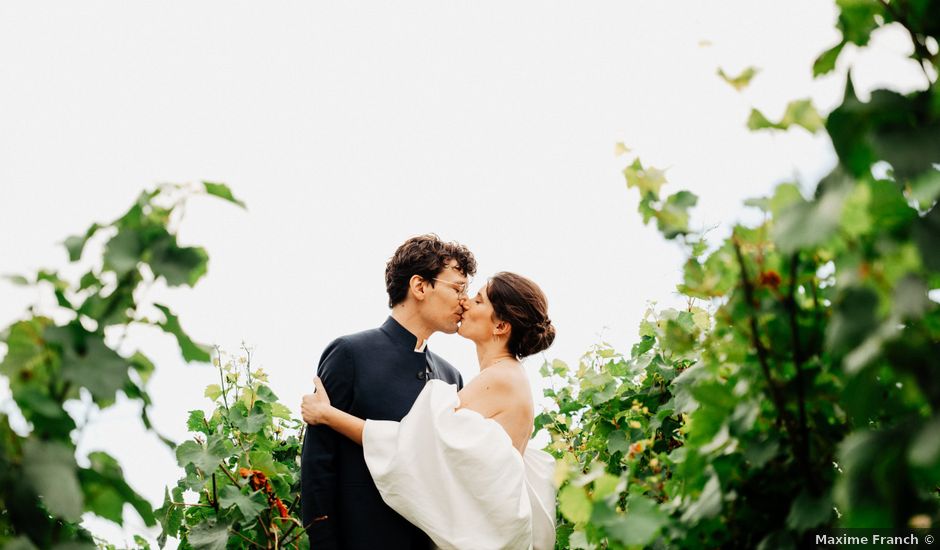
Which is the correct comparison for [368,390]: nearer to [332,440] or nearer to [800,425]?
[332,440]

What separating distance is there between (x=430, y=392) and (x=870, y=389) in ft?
7.17

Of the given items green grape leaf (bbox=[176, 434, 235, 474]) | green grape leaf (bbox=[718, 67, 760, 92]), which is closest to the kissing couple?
green grape leaf (bbox=[176, 434, 235, 474])

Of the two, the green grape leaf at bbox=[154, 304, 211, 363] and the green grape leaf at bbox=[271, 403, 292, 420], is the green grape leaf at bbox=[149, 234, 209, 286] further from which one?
the green grape leaf at bbox=[271, 403, 292, 420]

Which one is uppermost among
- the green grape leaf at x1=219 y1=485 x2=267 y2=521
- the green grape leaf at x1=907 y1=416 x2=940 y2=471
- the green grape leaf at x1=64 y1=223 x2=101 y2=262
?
the green grape leaf at x1=64 y1=223 x2=101 y2=262

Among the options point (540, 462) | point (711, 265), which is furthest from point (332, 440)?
point (711, 265)

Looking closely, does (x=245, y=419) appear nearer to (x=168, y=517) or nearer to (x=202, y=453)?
(x=168, y=517)

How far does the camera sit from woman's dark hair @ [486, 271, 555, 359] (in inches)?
156

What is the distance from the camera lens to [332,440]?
11.1ft

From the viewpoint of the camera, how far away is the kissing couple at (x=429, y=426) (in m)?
3.06

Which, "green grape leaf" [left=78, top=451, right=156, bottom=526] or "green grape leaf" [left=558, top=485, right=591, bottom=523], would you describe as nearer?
"green grape leaf" [left=78, top=451, right=156, bottom=526]

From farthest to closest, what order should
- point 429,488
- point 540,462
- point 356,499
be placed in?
point 540,462
point 356,499
point 429,488

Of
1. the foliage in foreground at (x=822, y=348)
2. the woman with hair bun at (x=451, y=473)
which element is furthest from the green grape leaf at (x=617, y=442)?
the foliage in foreground at (x=822, y=348)

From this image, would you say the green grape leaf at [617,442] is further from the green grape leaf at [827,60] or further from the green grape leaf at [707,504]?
the green grape leaf at [827,60]

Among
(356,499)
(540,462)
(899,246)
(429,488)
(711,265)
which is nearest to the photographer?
(899,246)
